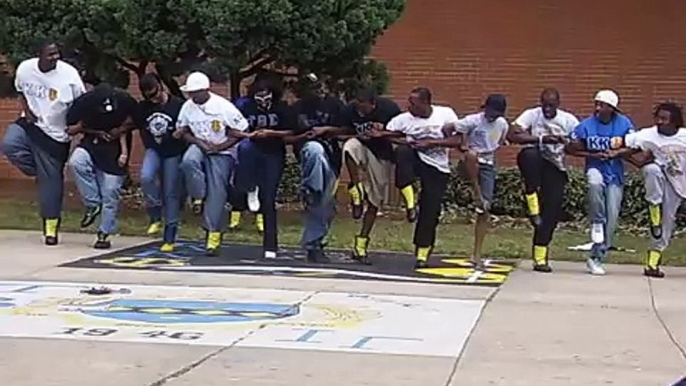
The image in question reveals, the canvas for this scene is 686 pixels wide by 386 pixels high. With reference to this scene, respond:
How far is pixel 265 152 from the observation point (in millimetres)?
13008

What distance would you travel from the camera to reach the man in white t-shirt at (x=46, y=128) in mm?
13453

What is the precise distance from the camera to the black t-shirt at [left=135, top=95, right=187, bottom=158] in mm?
13258

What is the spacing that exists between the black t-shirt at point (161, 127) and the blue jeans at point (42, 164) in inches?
39.4

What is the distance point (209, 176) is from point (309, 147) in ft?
3.54

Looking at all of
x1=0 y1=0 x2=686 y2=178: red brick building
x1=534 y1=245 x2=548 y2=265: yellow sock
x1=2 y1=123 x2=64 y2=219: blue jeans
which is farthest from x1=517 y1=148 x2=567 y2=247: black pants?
x1=0 y1=0 x2=686 y2=178: red brick building

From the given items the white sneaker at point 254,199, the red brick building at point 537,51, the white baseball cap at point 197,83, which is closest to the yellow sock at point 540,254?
the white sneaker at point 254,199

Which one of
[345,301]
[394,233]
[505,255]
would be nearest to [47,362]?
[345,301]

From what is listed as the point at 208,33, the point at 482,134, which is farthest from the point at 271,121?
the point at 208,33

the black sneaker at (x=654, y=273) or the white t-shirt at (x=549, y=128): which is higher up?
the white t-shirt at (x=549, y=128)

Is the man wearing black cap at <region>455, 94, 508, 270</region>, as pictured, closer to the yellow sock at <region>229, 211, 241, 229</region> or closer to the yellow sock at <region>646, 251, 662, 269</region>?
the yellow sock at <region>646, 251, 662, 269</region>

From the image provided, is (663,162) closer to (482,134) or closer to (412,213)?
(482,134)

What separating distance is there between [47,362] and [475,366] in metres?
2.46

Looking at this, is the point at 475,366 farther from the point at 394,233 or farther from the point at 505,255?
the point at 394,233

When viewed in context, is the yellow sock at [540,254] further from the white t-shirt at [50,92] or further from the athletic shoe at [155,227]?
the white t-shirt at [50,92]
